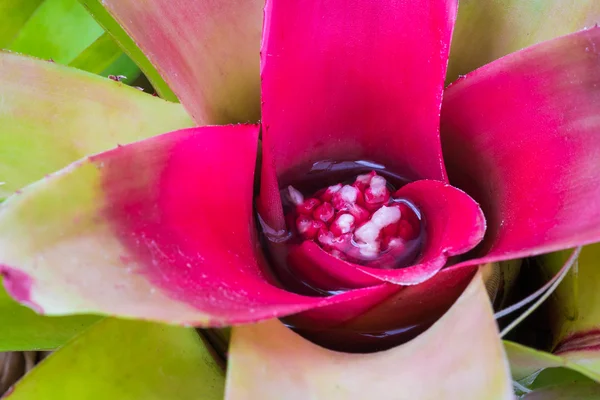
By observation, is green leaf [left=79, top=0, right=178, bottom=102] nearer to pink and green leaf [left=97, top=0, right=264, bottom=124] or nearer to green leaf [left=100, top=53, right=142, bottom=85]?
pink and green leaf [left=97, top=0, right=264, bottom=124]

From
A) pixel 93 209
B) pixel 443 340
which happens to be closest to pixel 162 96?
pixel 93 209

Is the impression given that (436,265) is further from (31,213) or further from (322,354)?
(31,213)

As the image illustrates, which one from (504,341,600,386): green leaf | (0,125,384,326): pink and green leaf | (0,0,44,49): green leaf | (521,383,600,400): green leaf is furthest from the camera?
(0,0,44,49): green leaf

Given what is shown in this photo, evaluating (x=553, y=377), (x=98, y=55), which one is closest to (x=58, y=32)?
(x=98, y=55)

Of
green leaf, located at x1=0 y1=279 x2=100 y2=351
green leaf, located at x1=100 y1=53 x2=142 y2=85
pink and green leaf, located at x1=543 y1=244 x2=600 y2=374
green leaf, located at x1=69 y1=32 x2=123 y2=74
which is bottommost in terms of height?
green leaf, located at x1=0 y1=279 x2=100 y2=351

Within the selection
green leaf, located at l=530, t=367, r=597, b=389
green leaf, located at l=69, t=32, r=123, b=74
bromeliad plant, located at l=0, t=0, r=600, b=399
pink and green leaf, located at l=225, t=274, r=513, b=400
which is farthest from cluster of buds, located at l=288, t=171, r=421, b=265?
Answer: green leaf, located at l=69, t=32, r=123, b=74

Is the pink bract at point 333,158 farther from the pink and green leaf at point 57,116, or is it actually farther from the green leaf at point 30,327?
the green leaf at point 30,327

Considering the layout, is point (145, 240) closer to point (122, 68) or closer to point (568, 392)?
point (568, 392)
